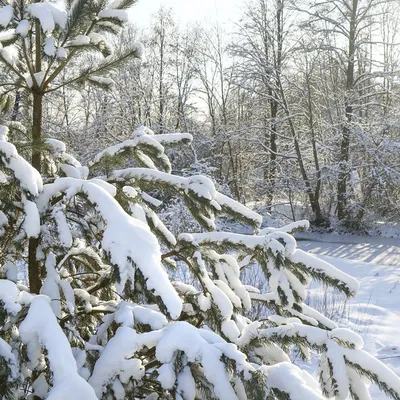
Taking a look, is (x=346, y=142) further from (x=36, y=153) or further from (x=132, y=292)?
(x=132, y=292)

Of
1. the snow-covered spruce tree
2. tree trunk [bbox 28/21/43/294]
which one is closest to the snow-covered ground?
the snow-covered spruce tree

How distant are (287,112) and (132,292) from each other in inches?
548

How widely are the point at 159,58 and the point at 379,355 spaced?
51.1ft

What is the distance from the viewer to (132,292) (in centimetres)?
112

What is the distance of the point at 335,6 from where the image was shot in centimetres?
1255

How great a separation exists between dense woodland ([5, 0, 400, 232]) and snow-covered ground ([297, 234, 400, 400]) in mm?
2916

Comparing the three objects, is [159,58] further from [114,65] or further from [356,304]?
[114,65]

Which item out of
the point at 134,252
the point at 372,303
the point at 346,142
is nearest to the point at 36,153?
the point at 134,252

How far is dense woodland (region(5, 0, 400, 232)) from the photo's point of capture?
12.8 m

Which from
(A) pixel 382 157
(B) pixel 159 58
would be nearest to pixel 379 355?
(A) pixel 382 157

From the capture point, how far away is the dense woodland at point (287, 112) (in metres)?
12.8

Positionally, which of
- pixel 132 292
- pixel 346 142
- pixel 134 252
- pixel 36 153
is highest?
pixel 346 142

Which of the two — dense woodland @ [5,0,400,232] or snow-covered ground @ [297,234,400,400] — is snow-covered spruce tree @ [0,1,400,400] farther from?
dense woodland @ [5,0,400,232]

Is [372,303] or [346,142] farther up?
[346,142]
